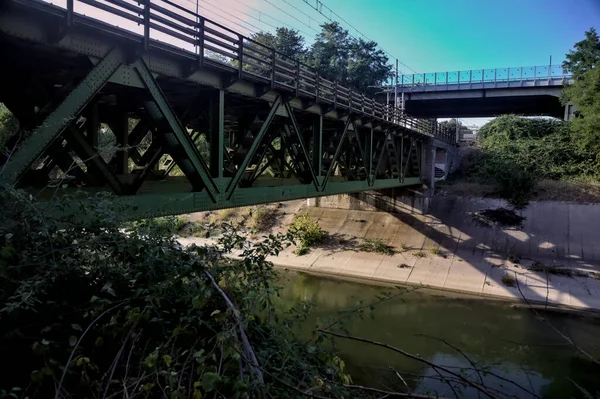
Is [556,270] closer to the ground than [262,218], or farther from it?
closer to the ground

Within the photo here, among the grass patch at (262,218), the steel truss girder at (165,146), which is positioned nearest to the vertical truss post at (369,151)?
the steel truss girder at (165,146)

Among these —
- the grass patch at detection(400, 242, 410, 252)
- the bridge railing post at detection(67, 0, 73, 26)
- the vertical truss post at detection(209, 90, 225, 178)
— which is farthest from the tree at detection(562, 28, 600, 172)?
the bridge railing post at detection(67, 0, 73, 26)

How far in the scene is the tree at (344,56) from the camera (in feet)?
122

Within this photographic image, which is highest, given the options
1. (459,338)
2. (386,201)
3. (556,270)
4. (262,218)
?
(386,201)

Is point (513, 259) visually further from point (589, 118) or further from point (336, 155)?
point (336, 155)

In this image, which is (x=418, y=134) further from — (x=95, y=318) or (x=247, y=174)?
(x=95, y=318)

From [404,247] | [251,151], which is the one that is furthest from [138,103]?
[404,247]

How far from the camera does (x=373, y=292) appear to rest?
1786 centimetres

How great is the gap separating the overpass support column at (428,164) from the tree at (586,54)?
1333cm

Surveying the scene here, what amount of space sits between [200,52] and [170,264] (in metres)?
4.72

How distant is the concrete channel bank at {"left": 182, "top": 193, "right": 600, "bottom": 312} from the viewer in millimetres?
17469

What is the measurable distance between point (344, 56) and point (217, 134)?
1297 inches

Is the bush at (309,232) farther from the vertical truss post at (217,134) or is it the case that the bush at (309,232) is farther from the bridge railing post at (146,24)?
the bridge railing post at (146,24)

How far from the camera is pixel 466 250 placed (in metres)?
20.9
